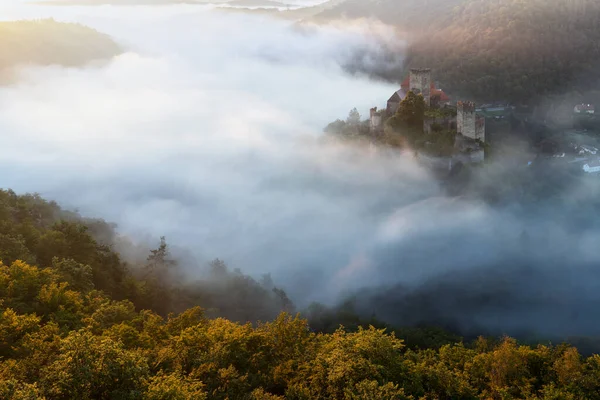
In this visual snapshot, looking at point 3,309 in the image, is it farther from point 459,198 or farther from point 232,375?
point 459,198

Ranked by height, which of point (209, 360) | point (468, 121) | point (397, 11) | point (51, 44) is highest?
point (397, 11)

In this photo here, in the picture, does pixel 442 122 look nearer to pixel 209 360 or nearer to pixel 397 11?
pixel 209 360

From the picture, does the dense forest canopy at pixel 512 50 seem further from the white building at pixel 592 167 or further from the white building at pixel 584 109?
the white building at pixel 592 167

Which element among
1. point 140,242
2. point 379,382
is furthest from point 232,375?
point 140,242

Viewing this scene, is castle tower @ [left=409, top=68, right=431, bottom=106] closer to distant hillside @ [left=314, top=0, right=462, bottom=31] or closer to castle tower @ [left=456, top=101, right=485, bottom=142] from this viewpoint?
castle tower @ [left=456, top=101, right=485, bottom=142]

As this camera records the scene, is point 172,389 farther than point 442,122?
No

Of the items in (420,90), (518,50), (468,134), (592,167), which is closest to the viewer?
(468,134)

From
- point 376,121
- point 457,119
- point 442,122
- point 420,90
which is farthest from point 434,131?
point 376,121
